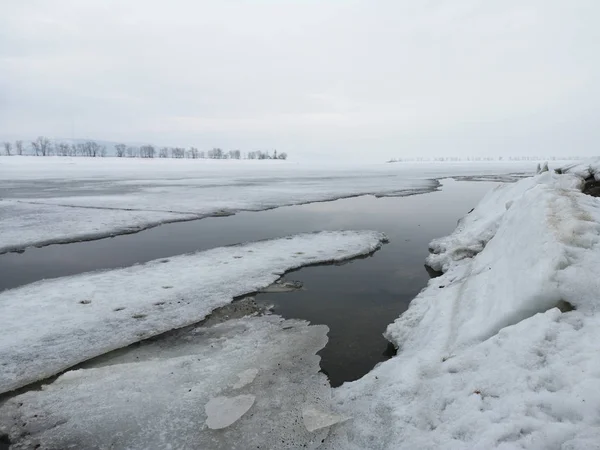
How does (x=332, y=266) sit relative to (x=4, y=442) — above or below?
above

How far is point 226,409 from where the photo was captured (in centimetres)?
383

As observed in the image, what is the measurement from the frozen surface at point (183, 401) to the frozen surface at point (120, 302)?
1.51ft

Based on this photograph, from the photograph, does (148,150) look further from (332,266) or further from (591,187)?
(591,187)

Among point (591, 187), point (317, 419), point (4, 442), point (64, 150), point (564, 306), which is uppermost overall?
point (64, 150)

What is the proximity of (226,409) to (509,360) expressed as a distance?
2.75 meters

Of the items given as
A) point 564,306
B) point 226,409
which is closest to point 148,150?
point 226,409

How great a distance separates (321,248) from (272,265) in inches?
77.0

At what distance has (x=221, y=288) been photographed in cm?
707

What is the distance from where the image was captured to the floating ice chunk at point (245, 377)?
4.21m

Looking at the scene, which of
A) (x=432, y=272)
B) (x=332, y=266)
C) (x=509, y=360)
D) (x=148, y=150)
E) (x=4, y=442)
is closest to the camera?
(x=509, y=360)

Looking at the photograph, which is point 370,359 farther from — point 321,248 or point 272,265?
point 321,248

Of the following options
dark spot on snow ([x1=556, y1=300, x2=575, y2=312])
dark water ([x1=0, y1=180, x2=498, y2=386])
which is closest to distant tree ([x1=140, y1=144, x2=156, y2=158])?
dark water ([x1=0, y1=180, x2=498, y2=386])

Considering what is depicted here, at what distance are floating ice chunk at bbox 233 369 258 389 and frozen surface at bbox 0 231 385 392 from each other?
1.68 meters

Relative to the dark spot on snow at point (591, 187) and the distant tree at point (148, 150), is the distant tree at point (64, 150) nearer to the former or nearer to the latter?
the distant tree at point (148, 150)
